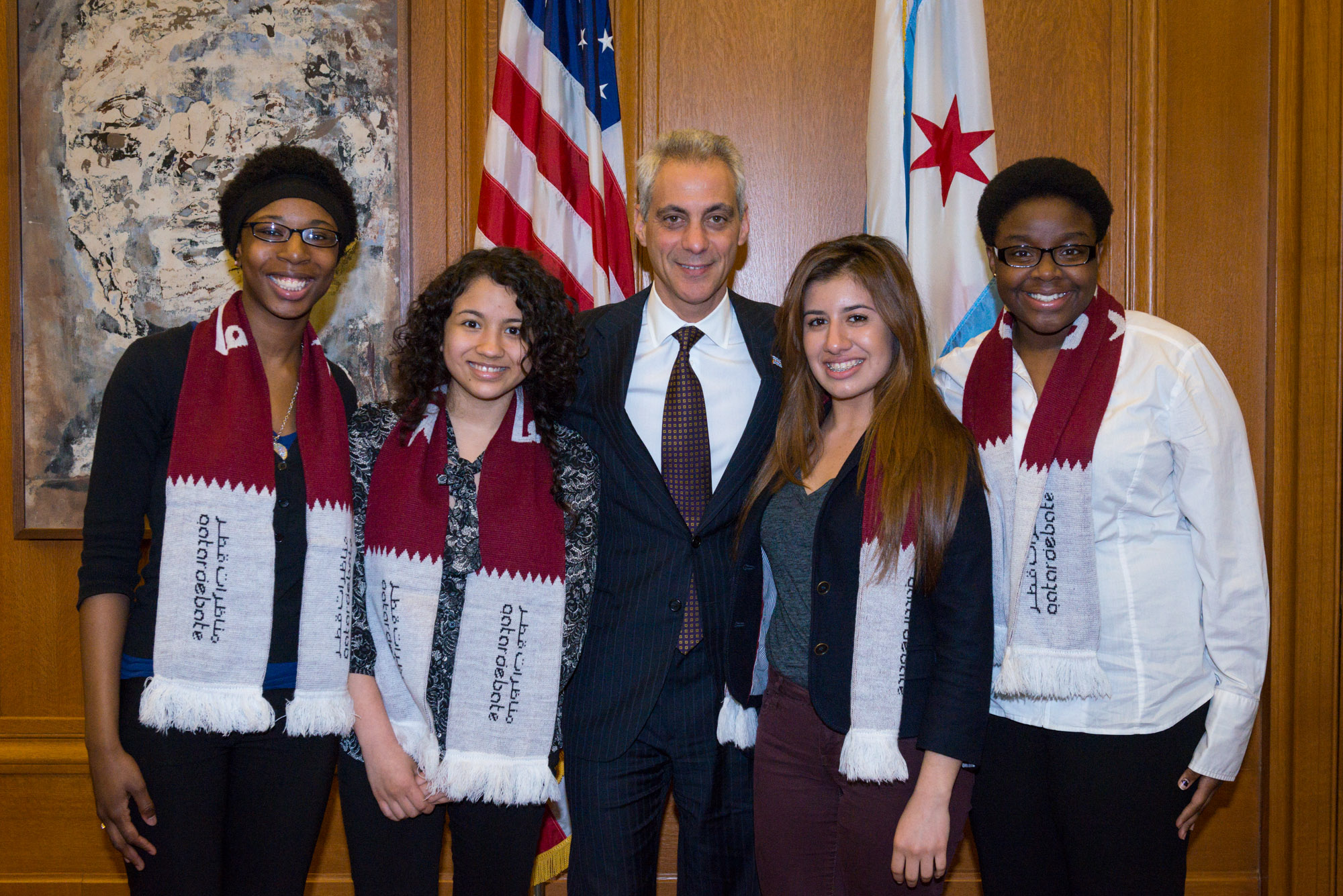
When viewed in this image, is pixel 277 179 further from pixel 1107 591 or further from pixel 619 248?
pixel 1107 591

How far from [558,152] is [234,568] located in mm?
1688

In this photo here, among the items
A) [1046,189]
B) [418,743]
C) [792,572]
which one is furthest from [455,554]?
[1046,189]

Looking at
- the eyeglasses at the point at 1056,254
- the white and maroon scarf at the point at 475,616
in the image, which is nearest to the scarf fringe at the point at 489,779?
the white and maroon scarf at the point at 475,616

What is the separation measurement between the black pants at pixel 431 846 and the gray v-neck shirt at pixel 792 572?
625 millimetres

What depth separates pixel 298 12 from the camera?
2.99m

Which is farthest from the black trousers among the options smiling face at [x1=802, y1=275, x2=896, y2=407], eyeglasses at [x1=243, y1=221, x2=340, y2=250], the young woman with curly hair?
eyeglasses at [x1=243, y1=221, x2=340, y2=250]

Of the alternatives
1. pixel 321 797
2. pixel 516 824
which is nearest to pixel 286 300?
pixel 321 797

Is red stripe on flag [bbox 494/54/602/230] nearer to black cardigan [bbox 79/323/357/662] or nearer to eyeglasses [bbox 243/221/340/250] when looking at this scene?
eyeglasses [bbox 243/221/340/250]

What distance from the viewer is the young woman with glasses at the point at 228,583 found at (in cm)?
169

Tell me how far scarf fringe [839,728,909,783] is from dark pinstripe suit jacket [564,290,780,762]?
1.36 feet

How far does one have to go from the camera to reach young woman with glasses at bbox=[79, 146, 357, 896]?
1693 mm

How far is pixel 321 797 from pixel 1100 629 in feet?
5.30

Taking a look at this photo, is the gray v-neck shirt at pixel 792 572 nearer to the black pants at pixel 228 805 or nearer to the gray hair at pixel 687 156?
the gray hair at pixel 687 156

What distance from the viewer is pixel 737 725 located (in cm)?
197
